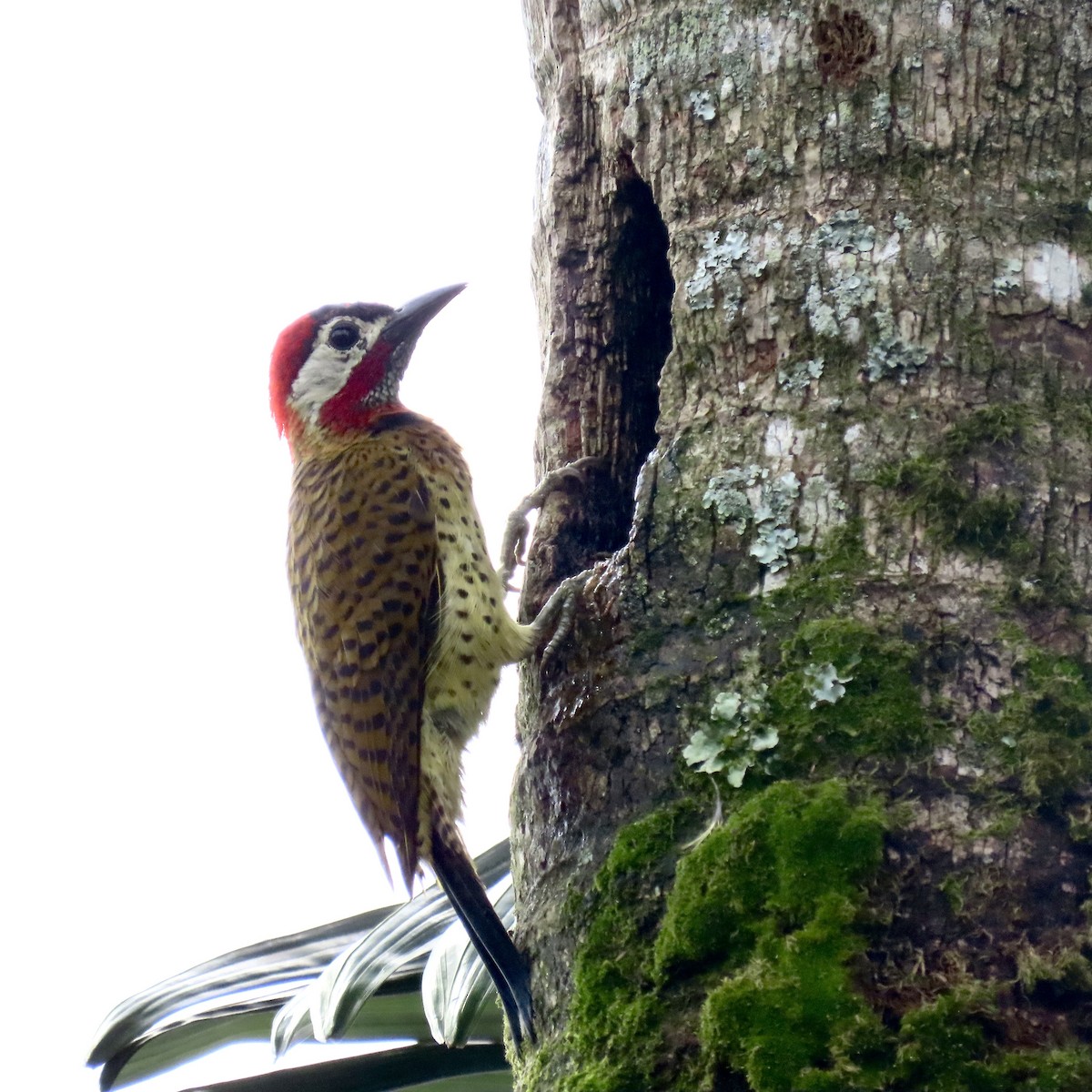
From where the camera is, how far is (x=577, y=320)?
151 inches

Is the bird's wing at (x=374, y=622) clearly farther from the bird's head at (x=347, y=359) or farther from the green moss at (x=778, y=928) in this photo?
the green moss at (x=778, y=928)

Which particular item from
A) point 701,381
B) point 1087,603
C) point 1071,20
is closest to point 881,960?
point 1087,603

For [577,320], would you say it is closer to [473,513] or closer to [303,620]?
[473,513]

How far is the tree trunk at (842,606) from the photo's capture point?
2.37m

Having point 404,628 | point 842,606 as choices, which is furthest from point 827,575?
point 404,628

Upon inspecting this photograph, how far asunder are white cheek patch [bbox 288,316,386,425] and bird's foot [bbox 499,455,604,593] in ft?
3.17

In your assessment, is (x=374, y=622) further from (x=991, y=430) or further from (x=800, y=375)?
(x=991, y=430)

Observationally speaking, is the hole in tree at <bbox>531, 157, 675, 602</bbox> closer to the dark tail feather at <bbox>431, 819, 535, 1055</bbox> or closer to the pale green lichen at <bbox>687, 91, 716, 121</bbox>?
the pale green lichen at <bbox>687, 91, 716, 121</bbox>

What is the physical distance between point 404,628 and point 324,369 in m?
1.35

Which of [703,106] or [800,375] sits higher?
[703,106]

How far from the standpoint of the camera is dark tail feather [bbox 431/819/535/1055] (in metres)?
2.98

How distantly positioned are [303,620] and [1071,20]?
268 centimetres

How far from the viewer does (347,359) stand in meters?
4.97

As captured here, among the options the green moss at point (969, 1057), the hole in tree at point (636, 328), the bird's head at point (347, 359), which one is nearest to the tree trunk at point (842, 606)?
the green moss at point (969, 1057)
